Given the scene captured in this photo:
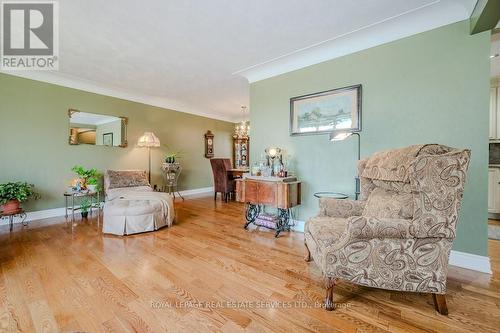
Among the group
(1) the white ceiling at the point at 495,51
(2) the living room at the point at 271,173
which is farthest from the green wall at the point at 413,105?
(1) the white ceiling at the point at 495,51

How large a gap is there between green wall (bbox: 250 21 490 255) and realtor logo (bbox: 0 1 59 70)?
10.1ft

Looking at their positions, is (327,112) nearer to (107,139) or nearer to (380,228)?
(380,228)

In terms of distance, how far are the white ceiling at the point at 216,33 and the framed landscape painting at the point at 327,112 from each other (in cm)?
55

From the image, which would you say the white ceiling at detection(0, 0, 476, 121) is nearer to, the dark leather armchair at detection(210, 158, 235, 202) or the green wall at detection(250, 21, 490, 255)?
the green wall at detection(250, 21, 490, 255)

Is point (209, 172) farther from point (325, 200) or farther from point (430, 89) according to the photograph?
point (430, 89)

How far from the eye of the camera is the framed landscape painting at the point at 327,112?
8.93 feet

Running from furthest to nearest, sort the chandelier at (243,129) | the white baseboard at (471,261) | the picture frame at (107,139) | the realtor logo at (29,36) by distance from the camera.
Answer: the chandelier at (243,129) → the picture frame at (107,139) → the realtor logo at (29,36) → the white baseboard at (471,261)

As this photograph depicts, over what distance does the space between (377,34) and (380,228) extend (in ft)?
7.89

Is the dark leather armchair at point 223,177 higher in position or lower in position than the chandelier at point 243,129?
lower

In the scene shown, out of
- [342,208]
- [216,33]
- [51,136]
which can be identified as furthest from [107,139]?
[342,208]

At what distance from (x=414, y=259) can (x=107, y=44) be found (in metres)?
4.05

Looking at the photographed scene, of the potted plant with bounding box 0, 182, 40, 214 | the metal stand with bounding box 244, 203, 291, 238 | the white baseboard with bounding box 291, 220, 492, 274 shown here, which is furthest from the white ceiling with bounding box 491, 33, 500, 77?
the potted plant with bounding box 0, 182, 40, 214

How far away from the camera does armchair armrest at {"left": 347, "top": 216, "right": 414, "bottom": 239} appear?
1370 mm

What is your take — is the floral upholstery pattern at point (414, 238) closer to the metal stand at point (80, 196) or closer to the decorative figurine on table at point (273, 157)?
the decorative figurine on table at point (273, 157)
